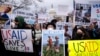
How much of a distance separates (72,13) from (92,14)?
0.43ft

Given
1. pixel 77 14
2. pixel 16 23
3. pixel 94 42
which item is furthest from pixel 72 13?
pixel 16 23

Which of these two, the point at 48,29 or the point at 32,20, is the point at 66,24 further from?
the point at 32,20

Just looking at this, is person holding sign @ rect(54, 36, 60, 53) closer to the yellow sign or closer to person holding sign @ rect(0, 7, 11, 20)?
the yellow sign

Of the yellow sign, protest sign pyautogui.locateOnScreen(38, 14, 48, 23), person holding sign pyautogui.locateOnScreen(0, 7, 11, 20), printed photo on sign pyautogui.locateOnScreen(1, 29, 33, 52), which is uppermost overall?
person holding sign pyautogui.locateOnScreen(0, 7, 11, 20)

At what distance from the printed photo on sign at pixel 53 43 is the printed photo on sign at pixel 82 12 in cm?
15

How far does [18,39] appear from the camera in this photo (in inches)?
60.6

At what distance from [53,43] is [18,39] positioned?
242 millimetres

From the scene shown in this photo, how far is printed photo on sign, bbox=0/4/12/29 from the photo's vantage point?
4.97 ft

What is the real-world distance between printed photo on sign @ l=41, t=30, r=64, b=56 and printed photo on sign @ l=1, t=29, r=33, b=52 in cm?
11

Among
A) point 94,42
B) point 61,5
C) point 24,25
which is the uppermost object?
point 61,5

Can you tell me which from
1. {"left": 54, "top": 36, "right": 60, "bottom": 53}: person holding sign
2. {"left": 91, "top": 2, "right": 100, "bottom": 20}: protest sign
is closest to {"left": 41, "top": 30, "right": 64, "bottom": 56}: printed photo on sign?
{"left": 54, "top": 36, "right": 60, "bottom": 53}: person holding sign

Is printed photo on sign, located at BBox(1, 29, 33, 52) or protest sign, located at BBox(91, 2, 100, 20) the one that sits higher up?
protest sign, located at BBox(91, 2, 100, 20)

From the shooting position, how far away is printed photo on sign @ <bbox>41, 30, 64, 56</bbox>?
148 centimetres

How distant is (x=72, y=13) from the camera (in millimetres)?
1491
